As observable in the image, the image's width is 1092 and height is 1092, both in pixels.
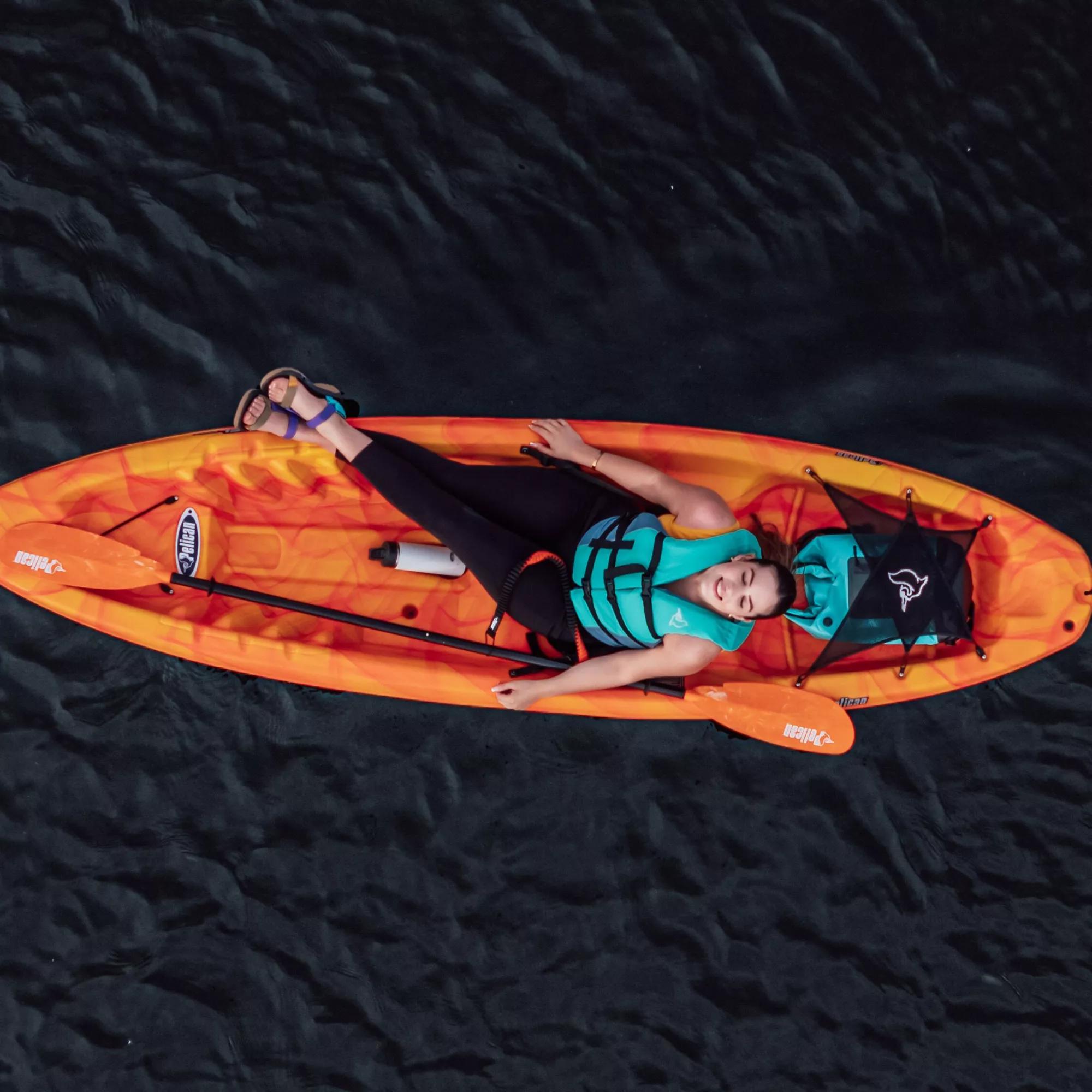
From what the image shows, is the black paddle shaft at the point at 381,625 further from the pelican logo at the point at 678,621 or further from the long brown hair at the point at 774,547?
the long brown hair at the point at 774,547

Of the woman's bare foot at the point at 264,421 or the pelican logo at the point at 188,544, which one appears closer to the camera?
the woman's bare foot at the point at 264,421

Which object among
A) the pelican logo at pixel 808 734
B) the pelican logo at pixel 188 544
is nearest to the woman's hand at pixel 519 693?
the pelican logo at pixel 808 734

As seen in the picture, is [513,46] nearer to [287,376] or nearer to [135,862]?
[287,376]

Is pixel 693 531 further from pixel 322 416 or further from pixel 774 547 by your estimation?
pixel 322 416

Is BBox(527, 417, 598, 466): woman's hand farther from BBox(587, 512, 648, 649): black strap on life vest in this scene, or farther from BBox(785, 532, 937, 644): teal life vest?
BBox(785, 532, 937, 644): teal life vest

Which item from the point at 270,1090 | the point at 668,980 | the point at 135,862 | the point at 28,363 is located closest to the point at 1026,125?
the point at 668,980

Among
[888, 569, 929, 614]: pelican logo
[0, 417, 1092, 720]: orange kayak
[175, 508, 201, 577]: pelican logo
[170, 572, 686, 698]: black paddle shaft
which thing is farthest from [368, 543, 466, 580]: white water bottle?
[888, 569, 929, 614]: pelican logo
